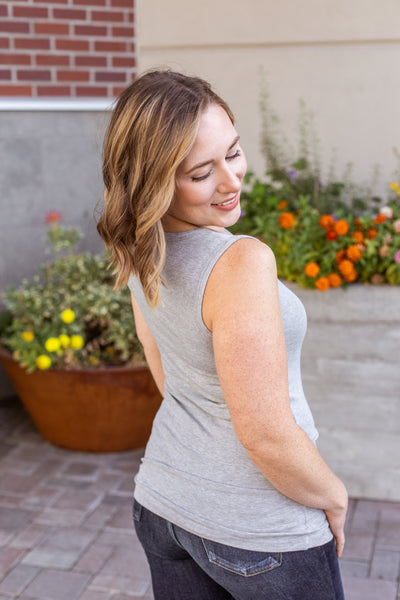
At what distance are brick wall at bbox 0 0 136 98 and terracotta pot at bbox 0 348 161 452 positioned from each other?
69.7 inches

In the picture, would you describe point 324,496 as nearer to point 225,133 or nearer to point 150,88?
point 225,133

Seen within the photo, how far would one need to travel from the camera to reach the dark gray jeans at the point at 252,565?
122 cm

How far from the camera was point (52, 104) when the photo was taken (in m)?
4.37

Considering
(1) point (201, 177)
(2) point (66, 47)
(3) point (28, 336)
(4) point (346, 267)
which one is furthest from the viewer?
(2) point (66, 47)

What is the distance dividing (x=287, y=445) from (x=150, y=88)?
655mm

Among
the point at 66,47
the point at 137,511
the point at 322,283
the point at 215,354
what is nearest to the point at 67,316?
the point at 322,283

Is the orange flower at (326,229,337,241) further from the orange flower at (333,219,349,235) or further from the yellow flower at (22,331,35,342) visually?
the yellow flower at (22,331,35,342)

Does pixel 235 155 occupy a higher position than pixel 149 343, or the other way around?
pixel 235 155

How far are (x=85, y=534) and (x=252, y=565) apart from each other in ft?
6.55

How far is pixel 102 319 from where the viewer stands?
150 inches

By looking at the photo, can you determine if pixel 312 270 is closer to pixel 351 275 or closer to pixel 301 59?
pixel 351 275

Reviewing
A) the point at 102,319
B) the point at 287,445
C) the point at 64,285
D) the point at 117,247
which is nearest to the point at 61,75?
the point at 64,285

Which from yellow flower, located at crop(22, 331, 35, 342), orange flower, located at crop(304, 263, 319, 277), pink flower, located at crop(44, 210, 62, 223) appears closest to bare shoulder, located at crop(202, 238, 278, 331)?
orange flower, located at crop(304, 263, 319, 277)

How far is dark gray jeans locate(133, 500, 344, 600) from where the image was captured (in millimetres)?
1223
